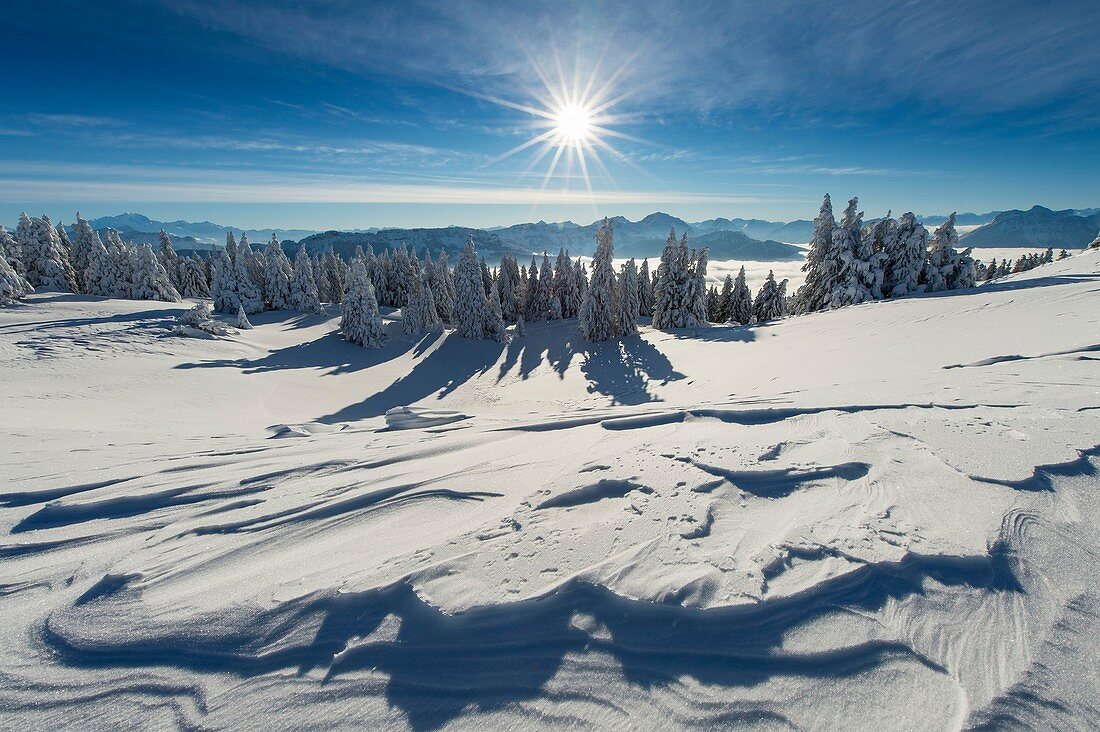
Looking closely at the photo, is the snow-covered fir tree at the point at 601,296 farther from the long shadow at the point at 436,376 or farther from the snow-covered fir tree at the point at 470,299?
the snow-covered fir tree at the point at 470,299

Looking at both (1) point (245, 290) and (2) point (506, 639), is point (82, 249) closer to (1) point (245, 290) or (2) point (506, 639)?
Result: (1) point (245, 290)

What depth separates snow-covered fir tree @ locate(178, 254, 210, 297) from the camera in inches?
2229

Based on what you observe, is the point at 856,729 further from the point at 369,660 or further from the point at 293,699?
the point at 293,699

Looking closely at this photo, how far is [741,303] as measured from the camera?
39.5 m

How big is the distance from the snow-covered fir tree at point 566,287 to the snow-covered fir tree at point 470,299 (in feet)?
41.2

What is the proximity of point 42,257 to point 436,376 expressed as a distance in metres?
43.6

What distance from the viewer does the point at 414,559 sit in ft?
9.21

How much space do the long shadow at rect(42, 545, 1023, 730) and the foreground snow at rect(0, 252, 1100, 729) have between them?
12mm

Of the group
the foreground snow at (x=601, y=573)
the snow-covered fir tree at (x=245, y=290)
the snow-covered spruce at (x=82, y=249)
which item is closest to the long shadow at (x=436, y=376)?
the foreground snow at (x=601, y=573)

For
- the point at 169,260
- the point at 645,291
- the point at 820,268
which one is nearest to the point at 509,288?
the point at 645,291

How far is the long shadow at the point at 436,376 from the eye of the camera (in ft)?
61.3

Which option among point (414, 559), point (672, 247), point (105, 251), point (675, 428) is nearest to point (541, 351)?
point (672, 247)

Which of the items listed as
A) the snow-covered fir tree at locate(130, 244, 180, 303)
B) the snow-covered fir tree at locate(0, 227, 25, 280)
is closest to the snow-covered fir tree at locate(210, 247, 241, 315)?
the snow-covered fir tree at locate(130, 244, 180, 303)

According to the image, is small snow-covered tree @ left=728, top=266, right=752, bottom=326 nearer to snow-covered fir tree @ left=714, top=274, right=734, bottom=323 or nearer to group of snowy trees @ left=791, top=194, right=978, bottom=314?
snow-covered fir tree @ left=714, top=274, right=734, bottom=323
